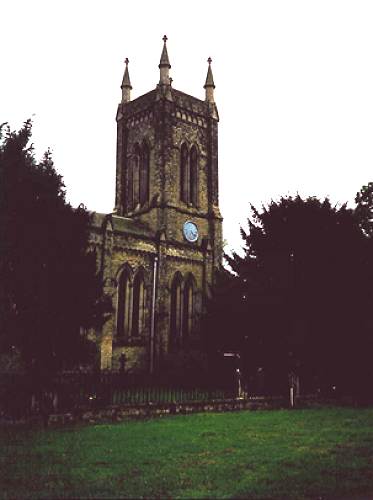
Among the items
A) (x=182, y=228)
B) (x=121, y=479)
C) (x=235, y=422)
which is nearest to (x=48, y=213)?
(x=235, y=422)

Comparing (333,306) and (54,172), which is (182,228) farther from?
(54,172)

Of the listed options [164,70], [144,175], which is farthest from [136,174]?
[164,70]

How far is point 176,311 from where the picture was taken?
34250 millimetres

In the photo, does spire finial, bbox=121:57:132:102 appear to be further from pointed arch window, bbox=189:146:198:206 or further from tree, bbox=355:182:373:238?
tree, bbox=355:182:373:238

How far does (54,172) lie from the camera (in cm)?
1560

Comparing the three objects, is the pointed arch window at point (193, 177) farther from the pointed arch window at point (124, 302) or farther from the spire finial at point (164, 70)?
the pointed arch window at point (124, 302)

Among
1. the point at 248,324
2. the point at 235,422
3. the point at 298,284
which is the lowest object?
the point at 235,422

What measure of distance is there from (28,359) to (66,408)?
6.05 feet

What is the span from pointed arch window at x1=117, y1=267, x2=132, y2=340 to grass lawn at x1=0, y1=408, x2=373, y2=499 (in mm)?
19251

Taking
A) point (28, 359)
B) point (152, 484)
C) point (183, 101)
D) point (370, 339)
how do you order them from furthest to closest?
1. point (183, 101)
2. point (370, 339)
3. point (28, 359)
4. point (152, 484)

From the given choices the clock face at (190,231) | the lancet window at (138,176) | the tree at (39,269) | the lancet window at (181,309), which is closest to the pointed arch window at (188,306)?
the lancet window at (181,309)

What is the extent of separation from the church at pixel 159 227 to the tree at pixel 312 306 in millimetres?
8492

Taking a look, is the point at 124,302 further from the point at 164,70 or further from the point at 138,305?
the point at 164,70

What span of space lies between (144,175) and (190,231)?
5779mm
